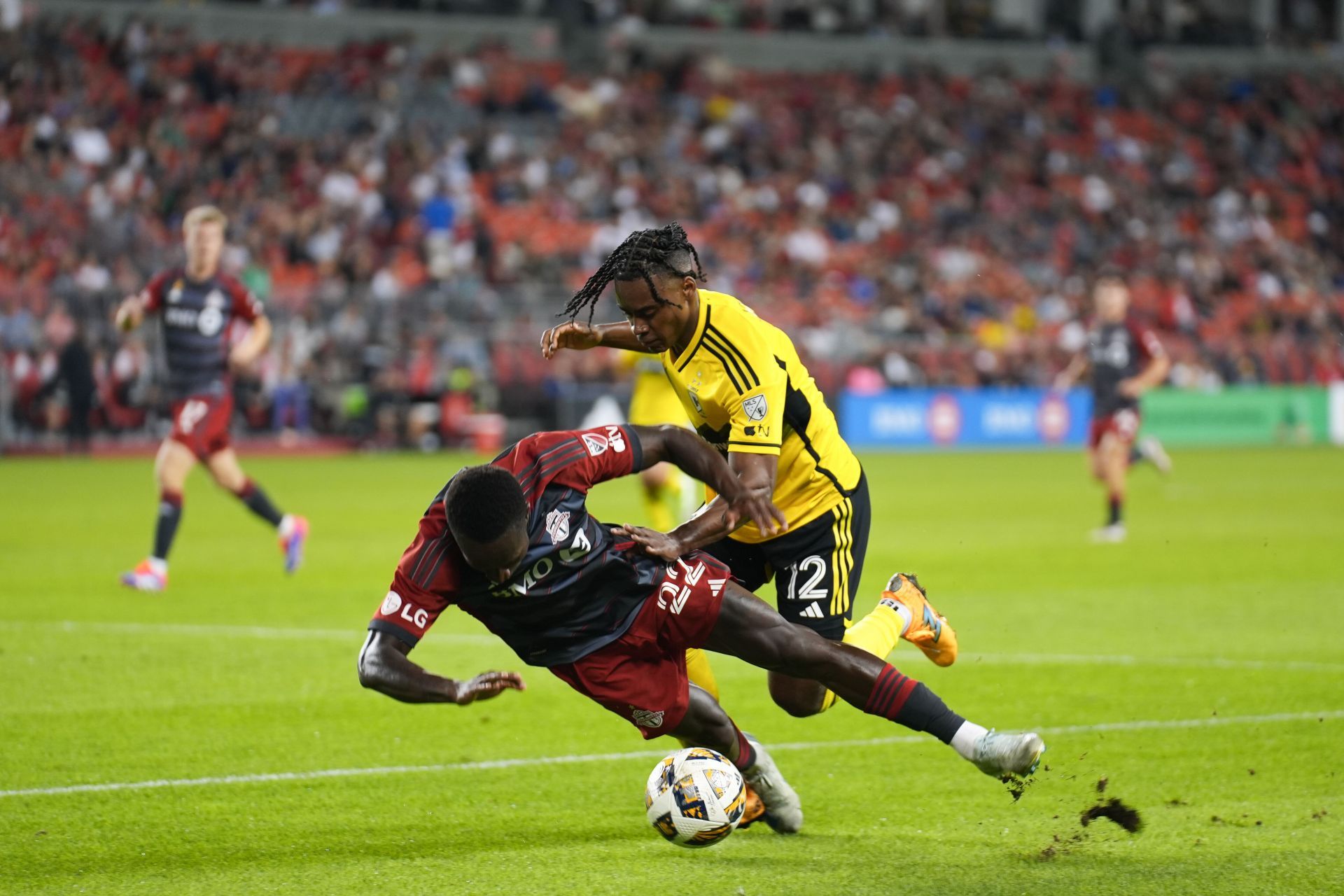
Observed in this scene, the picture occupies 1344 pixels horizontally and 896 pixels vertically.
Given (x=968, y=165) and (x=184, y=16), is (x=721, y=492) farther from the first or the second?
(x=968, y=165)

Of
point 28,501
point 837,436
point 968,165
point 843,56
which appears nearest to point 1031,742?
point 837,436

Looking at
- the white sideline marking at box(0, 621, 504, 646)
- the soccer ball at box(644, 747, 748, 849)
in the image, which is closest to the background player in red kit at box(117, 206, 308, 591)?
the white sideline marking at box(0, 621, 504, 646)

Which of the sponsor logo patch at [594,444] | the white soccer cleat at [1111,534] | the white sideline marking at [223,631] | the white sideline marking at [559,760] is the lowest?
the white soccer cleat at [1111,534]

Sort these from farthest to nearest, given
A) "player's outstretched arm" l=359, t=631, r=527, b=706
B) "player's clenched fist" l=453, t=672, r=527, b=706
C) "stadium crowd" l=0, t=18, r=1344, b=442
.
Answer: "stadium crowd" l=0, t=18, r=1344, b=442, "player's outstretched arm" l=359, t=631, r=527, b=706, "player's clenched fist" l=453, t=672, r=527, b=706

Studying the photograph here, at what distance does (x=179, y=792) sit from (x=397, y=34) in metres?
32.0

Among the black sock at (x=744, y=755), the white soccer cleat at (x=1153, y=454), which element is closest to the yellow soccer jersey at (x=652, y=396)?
the black sock at (x=744, y=755)

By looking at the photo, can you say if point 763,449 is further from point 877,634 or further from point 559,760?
point 559,760

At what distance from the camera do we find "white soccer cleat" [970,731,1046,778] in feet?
17.7

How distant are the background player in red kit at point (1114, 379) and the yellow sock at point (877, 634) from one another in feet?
33.6

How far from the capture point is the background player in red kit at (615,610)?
5.46 meters

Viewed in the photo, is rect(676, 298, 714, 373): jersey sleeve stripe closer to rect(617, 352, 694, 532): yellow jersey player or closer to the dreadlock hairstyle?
the dreadlock hairstyle

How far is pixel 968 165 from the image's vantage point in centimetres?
3966

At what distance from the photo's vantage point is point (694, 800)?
18.0 feet

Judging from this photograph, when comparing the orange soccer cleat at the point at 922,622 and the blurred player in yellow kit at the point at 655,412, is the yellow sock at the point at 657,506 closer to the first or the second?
the blurred player in yellow kit at the point at 655,412
